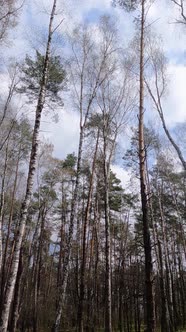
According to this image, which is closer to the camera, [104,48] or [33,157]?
[33,157]

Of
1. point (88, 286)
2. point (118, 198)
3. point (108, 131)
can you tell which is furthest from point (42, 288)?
point (108, 131)

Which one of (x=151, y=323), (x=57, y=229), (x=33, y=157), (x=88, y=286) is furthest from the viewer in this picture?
(x=57, y=229)

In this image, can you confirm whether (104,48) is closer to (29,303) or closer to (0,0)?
(0,0)

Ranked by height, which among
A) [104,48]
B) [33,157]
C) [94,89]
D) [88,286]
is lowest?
[88,286]

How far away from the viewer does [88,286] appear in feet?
64.6

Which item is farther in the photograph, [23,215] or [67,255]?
[67,255]

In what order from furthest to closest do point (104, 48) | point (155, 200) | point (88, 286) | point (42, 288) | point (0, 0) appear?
point (42, 288)
point (155, 200)
point (88, 286)
point (104, 48)
point (0, 0)

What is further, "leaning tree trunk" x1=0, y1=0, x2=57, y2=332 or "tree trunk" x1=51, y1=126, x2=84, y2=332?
"tree trunk" x1=51, y1=126, x2=84, y2=332

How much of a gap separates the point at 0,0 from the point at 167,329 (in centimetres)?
1594

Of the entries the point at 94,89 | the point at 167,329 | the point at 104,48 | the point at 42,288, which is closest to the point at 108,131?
the point at 94,89

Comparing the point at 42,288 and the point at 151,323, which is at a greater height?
the point at 42,288

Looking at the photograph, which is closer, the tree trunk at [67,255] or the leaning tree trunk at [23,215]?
the leaning tree trunk at [23,215]

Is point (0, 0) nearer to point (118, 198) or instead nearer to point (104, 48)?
point (104, 48)

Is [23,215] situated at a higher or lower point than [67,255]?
higher
